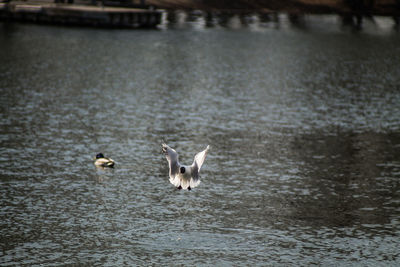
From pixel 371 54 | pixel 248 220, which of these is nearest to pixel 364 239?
pixel 248 220

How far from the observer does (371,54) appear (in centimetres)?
9312

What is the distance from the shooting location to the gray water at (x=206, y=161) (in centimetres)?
2948

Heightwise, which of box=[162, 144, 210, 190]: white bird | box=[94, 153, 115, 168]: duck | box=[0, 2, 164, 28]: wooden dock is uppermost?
box=[162, 144, 210, 190]: white bird

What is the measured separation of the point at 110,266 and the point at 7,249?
442cm

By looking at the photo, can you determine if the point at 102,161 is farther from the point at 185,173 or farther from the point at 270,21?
the point at 270,21

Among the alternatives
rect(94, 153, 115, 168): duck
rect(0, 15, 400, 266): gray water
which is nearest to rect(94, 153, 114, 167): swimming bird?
rect(94, 153, 115, 168): duck

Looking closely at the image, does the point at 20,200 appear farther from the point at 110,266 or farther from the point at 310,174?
the point at 310,174

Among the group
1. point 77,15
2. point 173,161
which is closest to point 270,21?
point 77,15

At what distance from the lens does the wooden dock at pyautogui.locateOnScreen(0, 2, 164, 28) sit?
116438mm

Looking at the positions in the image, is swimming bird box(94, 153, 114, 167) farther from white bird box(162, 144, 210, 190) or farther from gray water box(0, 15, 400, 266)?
white bird box(162, 144, 210, 190)

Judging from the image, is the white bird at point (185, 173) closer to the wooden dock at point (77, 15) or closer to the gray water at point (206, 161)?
the gray water at point (206, 161)

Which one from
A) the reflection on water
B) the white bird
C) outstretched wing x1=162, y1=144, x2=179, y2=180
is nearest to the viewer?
outstretched wing x1=162, y1=144, x2=179, y2=180

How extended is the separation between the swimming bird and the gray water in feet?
1.53

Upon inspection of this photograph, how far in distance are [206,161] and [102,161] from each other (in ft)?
21.4
